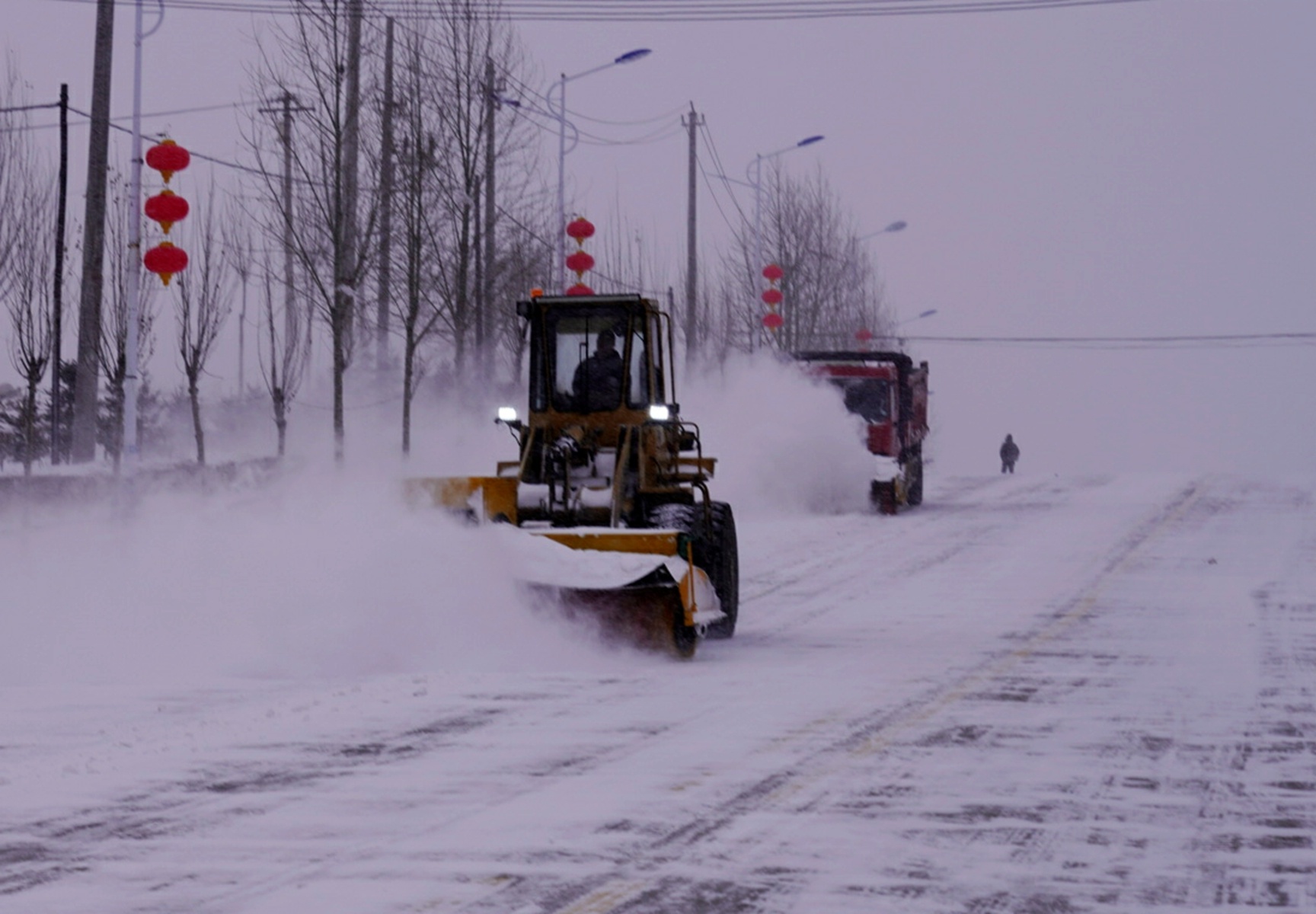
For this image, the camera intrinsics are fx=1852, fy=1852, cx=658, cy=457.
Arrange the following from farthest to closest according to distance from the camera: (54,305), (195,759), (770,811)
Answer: (54,305)
(195,759)
(770,811)

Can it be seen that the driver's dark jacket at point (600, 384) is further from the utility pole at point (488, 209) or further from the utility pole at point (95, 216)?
the utility pole at point (488, 209)

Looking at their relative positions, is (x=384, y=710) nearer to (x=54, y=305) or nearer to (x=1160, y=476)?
(x=54, y=305)

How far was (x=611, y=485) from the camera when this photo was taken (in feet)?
49.1

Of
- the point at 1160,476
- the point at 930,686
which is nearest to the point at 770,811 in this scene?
the point at 930,686

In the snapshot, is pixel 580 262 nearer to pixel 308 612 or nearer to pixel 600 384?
pixel 600 384

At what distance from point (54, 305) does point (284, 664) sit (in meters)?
19.7

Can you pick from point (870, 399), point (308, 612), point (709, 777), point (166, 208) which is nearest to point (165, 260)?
point (166, 208)

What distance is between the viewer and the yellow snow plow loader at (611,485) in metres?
13.6

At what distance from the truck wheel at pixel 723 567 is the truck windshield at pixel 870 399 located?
63.5 feet

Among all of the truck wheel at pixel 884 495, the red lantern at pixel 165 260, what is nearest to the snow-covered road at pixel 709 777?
the red lantern at pixel 165 260

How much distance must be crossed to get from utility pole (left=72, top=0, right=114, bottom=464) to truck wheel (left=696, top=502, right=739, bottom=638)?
14.7 metres

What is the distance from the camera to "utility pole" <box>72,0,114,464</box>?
27016mm

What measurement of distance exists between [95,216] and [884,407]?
14736mm

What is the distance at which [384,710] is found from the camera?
11164mm
